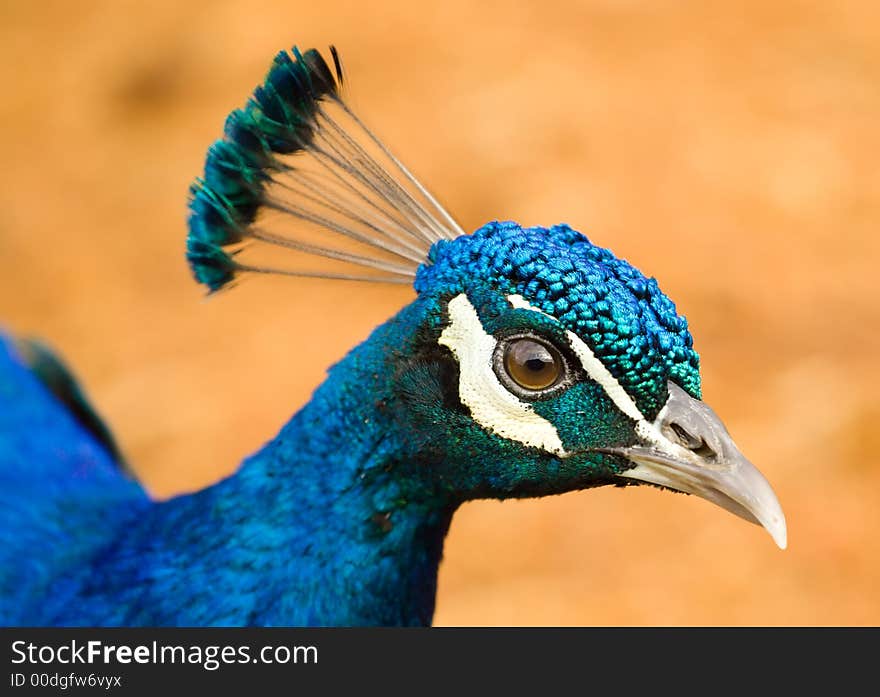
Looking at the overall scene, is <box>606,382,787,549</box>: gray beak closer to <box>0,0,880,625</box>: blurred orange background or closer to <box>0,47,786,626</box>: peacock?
<box>0,47,786,626</box>: peacock

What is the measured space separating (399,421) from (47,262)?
9.07 ft

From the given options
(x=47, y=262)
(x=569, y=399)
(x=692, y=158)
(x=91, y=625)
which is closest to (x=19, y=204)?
(x=47, y=262)

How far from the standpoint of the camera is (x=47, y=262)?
148 inches

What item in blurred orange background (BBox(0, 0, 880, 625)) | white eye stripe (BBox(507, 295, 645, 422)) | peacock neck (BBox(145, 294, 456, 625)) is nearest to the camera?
white eye stripe (BBox(507, 295, 645, 422))

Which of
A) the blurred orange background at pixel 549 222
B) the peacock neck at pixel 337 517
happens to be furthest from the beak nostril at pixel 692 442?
the blurred orange background at pixel 549 222

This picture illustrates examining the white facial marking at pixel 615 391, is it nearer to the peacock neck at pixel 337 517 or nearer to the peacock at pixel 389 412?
→ the peacock at pixel 389 412

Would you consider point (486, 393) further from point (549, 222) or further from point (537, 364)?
point (549, 222)

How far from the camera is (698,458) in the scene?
1.24m

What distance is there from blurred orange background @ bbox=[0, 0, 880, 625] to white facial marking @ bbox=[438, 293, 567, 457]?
4.48 feet

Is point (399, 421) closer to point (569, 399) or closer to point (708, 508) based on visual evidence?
point (569, 399)

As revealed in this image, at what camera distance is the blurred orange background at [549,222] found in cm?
286

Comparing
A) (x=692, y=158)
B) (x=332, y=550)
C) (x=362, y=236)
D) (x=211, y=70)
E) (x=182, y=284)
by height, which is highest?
(x=211, y=70)

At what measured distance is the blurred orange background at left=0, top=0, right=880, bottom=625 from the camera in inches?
112

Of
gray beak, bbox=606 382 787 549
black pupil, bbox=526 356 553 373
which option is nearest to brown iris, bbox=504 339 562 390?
black pupil, bbox=526 356 553 373
